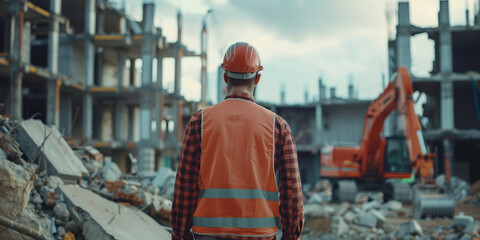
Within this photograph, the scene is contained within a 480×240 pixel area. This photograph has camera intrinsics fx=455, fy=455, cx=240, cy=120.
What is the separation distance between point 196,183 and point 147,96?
25.0 meters

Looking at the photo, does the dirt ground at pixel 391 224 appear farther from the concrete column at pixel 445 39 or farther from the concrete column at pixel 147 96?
the concrete column at pixel 147 96

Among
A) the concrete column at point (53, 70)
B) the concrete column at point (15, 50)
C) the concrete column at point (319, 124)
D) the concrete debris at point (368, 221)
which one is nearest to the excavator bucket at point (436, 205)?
the concrete debris at point (368, 221)

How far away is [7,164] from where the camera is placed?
4090 mm

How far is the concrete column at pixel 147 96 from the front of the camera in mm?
26172

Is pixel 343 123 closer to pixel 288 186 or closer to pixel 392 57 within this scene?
pixel 392 57

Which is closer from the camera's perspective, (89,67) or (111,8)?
(89,67)

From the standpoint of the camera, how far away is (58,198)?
471 centimetres

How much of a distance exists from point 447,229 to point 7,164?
8.89 m

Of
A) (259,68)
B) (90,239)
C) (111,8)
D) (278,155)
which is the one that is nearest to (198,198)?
(278,155)

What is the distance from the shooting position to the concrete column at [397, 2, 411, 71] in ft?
86.4

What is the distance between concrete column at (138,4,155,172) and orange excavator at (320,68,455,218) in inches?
484

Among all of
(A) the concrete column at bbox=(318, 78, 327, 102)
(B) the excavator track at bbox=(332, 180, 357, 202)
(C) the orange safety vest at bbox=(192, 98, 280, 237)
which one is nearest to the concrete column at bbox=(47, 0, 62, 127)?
(B) the excavator track at bbox=(332, 180, 357, 202)

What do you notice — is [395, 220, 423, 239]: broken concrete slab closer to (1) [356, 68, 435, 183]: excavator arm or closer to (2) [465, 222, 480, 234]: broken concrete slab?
(2) [465, 222, 480, 234]: broken concrete slab

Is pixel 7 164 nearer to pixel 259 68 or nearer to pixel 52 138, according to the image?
pixel 52 138
